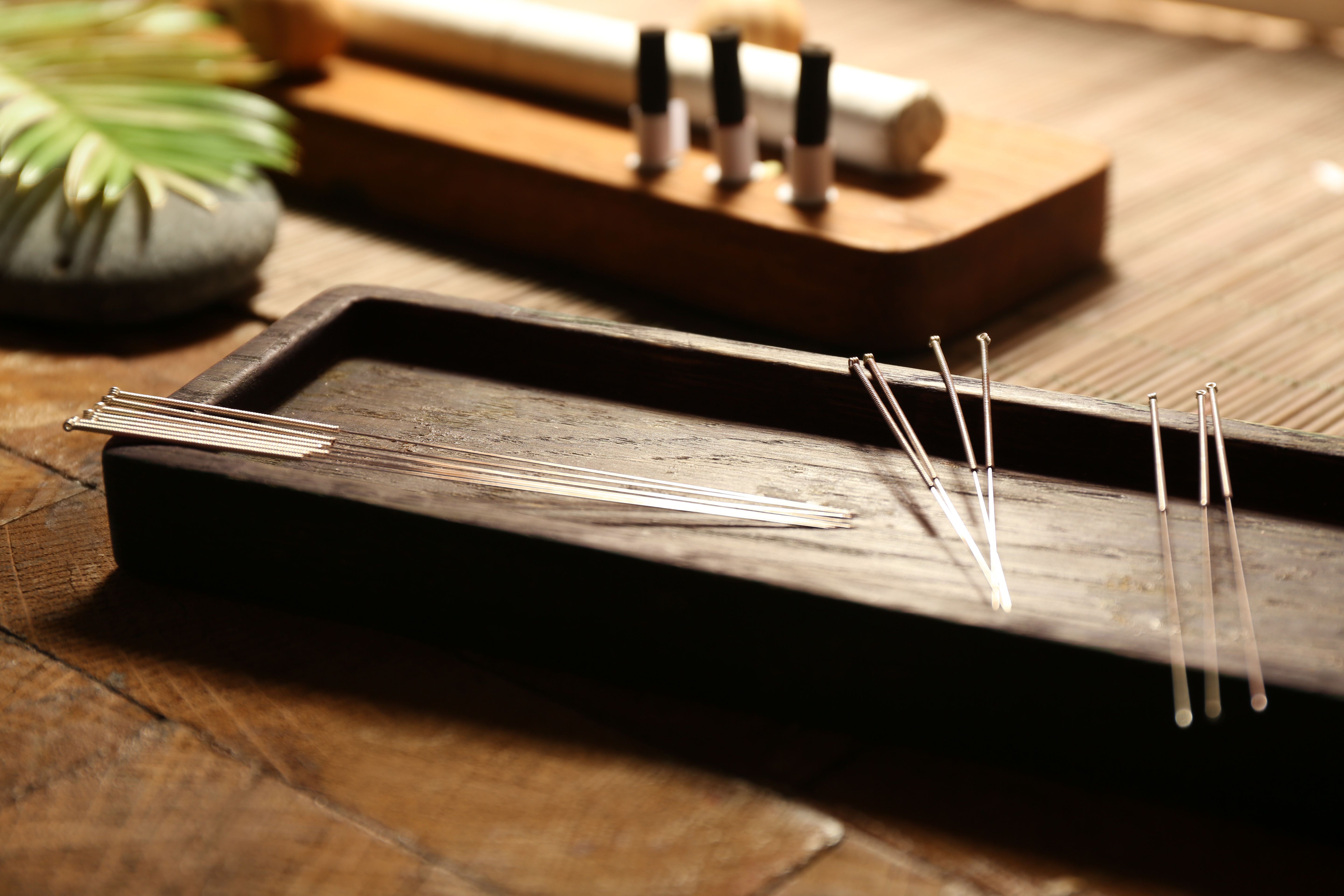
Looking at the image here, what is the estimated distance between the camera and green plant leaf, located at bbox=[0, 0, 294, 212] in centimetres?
146

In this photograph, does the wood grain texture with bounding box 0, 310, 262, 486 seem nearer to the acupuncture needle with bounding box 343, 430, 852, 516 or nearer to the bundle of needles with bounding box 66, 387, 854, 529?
the bundle of needles with bounding box 66, 387, 854, 529

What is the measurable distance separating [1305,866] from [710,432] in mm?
530

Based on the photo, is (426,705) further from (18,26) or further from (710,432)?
(18,26)

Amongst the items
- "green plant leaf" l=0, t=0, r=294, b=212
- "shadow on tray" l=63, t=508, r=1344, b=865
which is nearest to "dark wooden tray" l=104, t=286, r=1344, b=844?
"shadow on tray" l=63, t=508, r=1344, b=865

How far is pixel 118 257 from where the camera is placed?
1378 mm

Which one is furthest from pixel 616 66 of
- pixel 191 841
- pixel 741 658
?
pixel 191 841

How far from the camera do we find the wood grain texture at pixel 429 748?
750mm

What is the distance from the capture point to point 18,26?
1730 mm

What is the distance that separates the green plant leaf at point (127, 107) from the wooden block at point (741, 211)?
0.41 feet

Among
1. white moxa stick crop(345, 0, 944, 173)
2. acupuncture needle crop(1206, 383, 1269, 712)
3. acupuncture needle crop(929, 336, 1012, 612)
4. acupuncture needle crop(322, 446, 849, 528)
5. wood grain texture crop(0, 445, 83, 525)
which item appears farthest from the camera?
white moxa stick crop(345, 0, 944, 173)

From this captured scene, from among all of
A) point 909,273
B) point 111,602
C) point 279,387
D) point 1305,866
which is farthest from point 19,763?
point 909,273

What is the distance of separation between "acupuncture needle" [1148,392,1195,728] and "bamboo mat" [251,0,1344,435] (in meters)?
0.36

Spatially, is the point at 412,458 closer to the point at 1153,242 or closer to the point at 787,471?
the point at 787,471

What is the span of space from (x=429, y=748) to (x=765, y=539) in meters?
0.27
